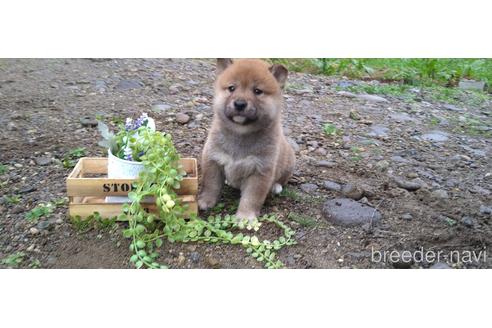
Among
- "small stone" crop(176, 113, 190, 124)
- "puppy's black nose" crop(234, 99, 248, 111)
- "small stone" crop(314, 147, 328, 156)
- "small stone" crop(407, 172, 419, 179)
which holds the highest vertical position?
"puppy's black nose" crop(234, 99, 248, 111)

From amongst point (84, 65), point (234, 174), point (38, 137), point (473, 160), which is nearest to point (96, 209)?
point (234, 174)

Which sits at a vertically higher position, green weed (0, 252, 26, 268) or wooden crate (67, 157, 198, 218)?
wooden crate (67, 157, 198, 218)

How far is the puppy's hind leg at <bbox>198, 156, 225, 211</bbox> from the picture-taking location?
8.23 feet

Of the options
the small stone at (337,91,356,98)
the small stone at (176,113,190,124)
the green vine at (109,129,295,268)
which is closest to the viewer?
the green vine at (109,129,295,268)

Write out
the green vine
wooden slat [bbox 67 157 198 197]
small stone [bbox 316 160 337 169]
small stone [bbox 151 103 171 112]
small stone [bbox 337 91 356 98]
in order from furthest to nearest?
small stone [bbox 337 91 356 98] → small stone [bbox 151 103 171 112] → small stone [bbox 316 160 337 169] → wooden slat [bbox 67 157 198 197] → the green vine

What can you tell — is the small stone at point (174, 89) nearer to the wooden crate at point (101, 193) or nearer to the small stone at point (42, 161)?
the small stone at point (42, 161)

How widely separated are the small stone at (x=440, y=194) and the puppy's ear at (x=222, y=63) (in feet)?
4.05

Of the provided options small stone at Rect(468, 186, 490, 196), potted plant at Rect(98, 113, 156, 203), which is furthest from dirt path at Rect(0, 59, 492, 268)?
potted plant at Rect(98, 113, 156, 203)

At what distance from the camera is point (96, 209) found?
224 centimetres

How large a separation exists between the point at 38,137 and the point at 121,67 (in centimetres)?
79

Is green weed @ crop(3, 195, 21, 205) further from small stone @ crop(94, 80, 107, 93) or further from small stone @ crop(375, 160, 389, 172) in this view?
small stone @ crop(375, 160, 389, 172)

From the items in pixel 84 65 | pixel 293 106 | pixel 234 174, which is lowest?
pixel 234 174

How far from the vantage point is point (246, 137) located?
2.43 meters

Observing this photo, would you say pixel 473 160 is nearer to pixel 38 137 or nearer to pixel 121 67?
pixel 121 67
